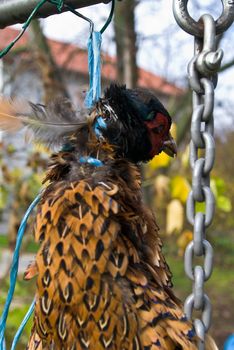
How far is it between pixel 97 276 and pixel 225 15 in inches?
15.7

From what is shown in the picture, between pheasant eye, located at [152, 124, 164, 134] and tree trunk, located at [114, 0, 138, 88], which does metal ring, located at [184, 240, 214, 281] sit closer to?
pheasant eye, located at [152, 124, 164, 134]

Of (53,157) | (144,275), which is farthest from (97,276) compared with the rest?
(53,157)

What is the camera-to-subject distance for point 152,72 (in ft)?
17.7

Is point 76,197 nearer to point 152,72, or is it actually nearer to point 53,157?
point 53,157

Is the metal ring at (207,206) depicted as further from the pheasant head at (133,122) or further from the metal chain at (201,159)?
the pheasant head at (133,122)

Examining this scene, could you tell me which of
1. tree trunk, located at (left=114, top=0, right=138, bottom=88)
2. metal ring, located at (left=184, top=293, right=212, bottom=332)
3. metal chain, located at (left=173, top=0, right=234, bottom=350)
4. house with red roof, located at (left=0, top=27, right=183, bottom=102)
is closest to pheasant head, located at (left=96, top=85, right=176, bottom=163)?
metal chain, located at (left=173, top=0, right=234, bottom=350)

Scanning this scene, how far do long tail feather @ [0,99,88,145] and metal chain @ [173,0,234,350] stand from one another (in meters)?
0.20

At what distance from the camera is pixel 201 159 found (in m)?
0.68

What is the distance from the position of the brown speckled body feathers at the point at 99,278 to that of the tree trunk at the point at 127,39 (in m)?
2.68

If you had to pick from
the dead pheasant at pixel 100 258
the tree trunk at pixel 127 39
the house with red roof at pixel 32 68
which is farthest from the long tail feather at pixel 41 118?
the house with red roof at pixel 32 68

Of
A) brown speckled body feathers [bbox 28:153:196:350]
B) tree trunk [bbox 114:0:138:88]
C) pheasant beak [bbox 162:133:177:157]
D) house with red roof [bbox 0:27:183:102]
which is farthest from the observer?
house with red roof [bbox 0:27:183:102]

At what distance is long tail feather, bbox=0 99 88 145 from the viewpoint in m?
0.82

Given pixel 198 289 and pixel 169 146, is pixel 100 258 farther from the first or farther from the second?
pixel 169 146

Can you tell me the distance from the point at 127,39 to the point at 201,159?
2.94 m
